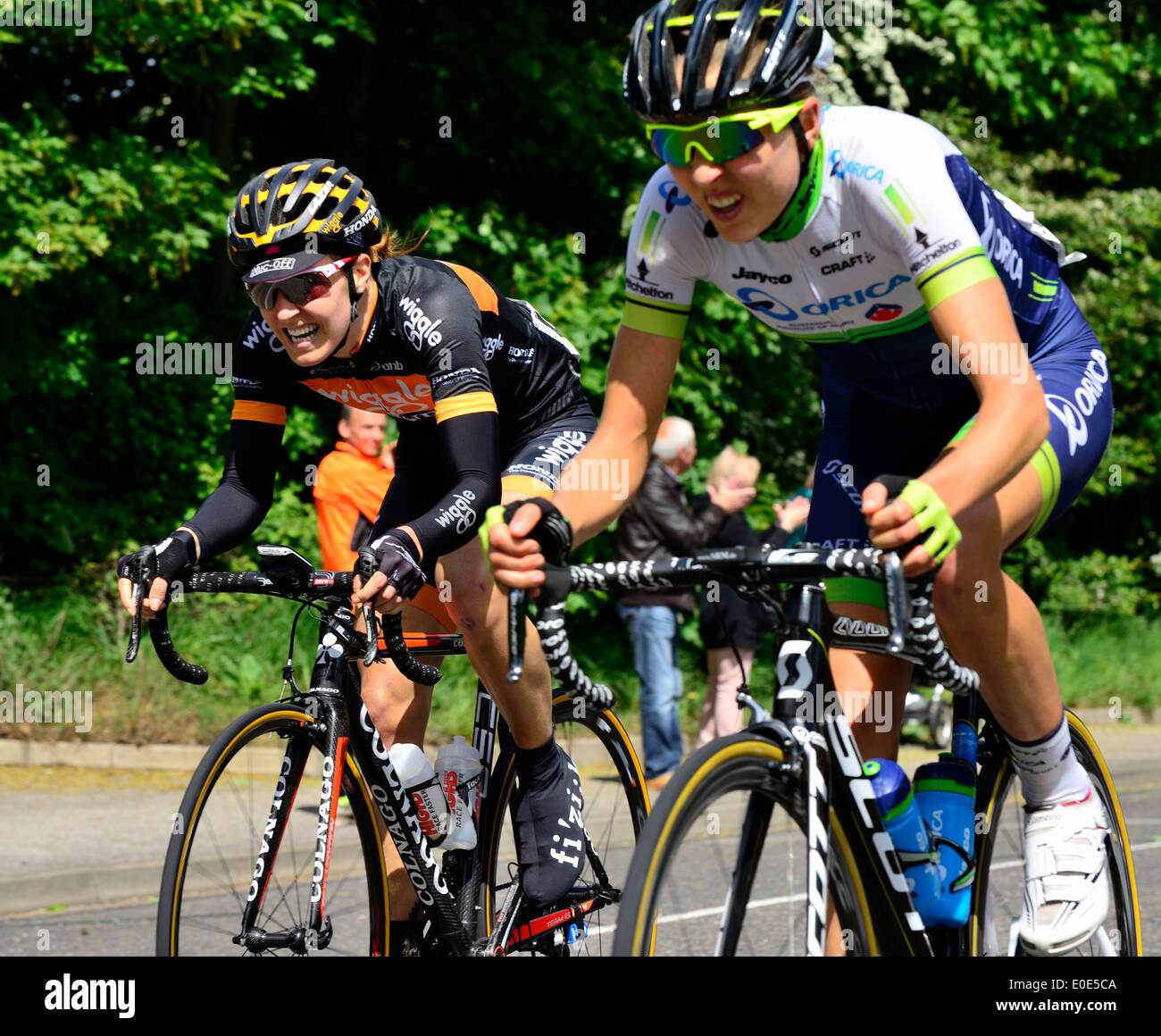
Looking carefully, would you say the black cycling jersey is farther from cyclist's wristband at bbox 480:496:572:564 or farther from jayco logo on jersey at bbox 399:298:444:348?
cyclist's wristband at bbox 480:496:572:564

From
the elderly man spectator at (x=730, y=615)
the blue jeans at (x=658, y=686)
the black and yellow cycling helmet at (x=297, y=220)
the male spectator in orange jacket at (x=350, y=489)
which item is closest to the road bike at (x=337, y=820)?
the black and yellow cycling helmet at (x=297, y=220)

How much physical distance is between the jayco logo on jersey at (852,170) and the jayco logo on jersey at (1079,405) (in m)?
0.56

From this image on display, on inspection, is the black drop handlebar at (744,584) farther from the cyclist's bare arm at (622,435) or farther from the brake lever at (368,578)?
the brake lever at (368,578)

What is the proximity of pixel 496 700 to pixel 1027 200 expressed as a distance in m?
12.1

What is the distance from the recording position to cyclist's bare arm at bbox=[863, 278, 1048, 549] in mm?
2553

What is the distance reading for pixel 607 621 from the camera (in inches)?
490

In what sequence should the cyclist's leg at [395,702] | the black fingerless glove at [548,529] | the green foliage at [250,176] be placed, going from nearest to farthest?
the black fingerless glove at [548,529], the cyclist's leg at [395,702], the green foliage at [250,176]

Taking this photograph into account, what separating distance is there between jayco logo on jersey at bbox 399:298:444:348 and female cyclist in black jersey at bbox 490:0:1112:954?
1.88ft

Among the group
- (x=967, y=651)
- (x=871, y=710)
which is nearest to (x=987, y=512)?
(x=967, y=651)

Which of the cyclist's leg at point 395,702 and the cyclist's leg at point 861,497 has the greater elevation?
the cyclist's leg at point 861,497

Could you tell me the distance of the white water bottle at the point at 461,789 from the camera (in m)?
3.87

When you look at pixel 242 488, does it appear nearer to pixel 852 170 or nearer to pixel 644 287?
pixel 644 287

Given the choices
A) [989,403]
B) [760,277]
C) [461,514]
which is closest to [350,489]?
[461,514]

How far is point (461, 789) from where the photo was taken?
12.9 feet
